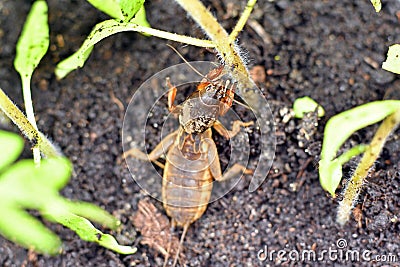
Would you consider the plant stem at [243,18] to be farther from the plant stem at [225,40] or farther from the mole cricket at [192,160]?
the mole cricket at [192,160]

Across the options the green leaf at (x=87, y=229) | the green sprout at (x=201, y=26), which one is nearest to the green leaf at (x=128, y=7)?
the green sprout at (x=201, y=26)

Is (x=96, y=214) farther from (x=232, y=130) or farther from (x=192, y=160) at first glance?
(x=232, y=130)

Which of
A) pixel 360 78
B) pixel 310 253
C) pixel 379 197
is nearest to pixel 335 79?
pixel 360 78

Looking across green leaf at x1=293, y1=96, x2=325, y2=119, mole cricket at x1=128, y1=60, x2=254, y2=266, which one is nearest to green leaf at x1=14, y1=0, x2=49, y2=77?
mole cricket at x1=128, y1=60, x2=254, y2=266

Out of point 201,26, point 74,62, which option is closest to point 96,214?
point 74,62

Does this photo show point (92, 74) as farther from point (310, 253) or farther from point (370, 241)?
point (370, 241)
